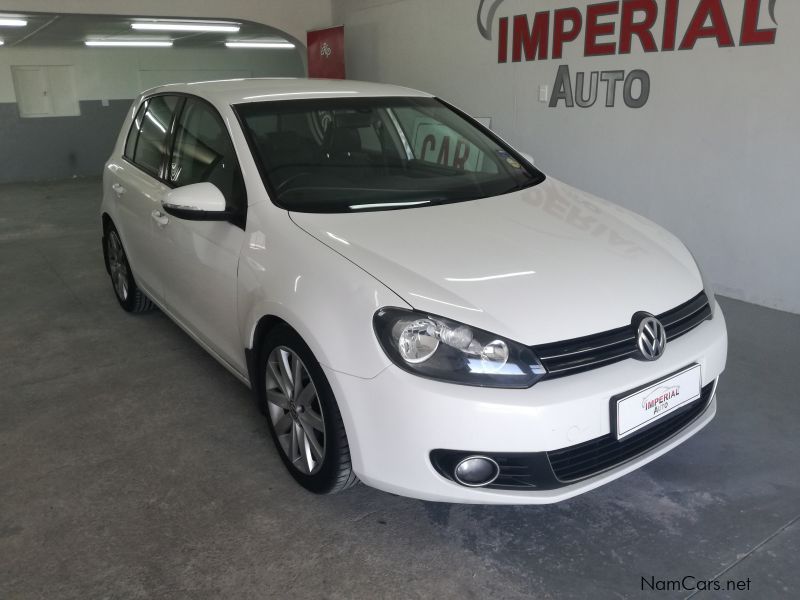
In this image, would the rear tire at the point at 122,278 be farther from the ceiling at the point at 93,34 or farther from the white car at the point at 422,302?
the ceiling at the point at 93,34

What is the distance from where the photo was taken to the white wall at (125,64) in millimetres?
11508

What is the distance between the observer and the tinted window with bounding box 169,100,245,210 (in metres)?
2.35

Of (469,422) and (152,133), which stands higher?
(152,133)

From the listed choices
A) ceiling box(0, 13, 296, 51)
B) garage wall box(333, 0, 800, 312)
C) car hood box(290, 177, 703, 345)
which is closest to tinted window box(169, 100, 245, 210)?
car hood box(290, 177, 703, 345)

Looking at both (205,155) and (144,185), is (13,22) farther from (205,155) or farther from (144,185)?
(205,155)

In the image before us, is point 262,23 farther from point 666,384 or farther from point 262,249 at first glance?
point 666,384

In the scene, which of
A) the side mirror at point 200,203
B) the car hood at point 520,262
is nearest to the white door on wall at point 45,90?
the side mirror at point 200,203

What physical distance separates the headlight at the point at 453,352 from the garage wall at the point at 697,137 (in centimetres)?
276

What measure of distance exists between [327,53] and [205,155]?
191 inches

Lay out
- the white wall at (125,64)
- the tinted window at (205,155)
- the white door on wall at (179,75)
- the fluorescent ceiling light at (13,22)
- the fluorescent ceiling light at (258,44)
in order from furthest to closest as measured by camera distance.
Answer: the white door on wall at (179,75) → the fluorescent ceiling light at (258,44) → the white wall at (125,64) → the fluorescent ceiling light at (13,22) → the tinted window at (205,155)

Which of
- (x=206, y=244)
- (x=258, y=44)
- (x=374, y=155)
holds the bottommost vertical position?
(x=206, y=244)

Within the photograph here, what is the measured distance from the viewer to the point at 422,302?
1695 millimetres

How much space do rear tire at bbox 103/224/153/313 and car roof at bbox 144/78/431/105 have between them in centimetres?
106

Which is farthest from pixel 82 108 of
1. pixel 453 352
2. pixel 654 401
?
pixel 654 401
